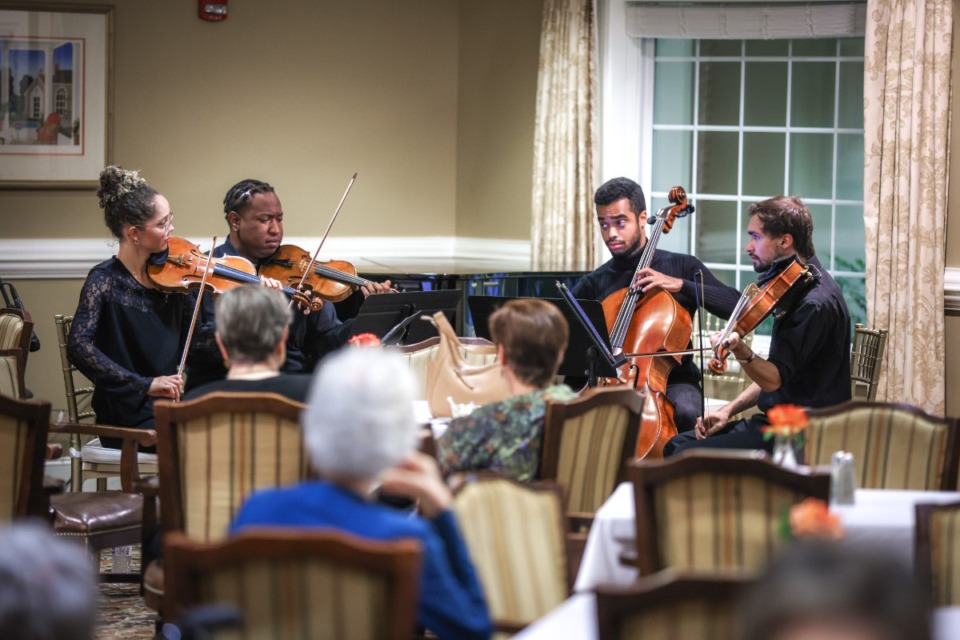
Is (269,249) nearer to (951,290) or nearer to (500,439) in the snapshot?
(500,439)

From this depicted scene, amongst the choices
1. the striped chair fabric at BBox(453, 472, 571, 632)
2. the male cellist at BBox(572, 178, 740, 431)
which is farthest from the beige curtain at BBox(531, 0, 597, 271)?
the striped chair fabric at BBox(453, 472, 571, 632)

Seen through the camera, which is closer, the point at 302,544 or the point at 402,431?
the point at 302,544

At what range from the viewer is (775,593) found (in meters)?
0.99

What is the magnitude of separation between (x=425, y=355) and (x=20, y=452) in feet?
5.35

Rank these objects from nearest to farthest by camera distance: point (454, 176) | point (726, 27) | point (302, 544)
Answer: point (302, 544) < point (726, 27) < point (454, 176)

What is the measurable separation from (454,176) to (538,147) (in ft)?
3.26

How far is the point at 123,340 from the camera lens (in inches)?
161

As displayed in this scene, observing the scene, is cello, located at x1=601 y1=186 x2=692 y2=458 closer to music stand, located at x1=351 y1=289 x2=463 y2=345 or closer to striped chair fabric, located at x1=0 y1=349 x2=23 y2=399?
music stand, located at x1=351 y1=289 x2=463 y2=345

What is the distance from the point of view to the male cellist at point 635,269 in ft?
14.8

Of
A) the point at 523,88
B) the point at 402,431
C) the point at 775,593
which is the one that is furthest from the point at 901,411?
the point at 523,88

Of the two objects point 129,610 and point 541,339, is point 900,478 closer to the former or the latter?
point 541,339

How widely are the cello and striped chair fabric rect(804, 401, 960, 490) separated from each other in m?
0.95

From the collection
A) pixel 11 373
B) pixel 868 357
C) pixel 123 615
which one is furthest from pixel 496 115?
pixel 123 615

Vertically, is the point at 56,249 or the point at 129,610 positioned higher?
the point at 56,249
